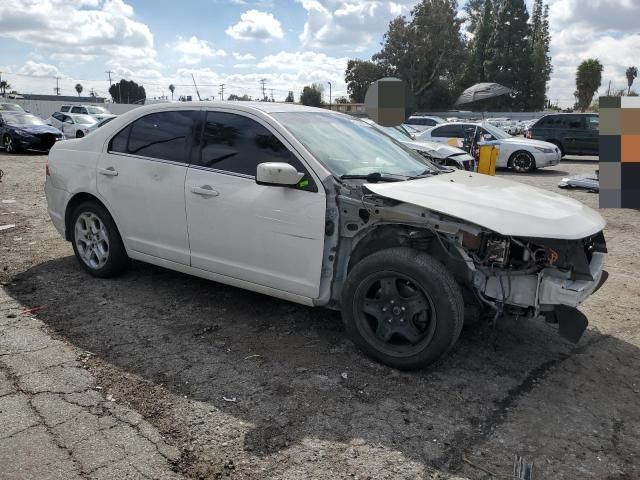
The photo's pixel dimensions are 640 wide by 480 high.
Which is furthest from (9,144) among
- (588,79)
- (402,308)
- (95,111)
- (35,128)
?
(588,79)

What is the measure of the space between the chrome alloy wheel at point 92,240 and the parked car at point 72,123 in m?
20.4

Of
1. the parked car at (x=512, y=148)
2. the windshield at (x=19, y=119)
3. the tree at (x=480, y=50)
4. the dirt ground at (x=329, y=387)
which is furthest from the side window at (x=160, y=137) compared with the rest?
the tree at (x=480, y=50)

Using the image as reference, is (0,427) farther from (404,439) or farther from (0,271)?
(0,271)

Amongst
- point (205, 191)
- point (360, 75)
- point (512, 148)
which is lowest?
point (205, 191)

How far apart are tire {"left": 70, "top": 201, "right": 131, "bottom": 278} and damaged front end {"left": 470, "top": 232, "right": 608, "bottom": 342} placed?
3.21 metres

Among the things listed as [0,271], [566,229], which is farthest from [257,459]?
[0,271]

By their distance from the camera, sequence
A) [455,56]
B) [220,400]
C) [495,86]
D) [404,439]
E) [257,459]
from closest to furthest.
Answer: [257,459], [404,439], [220,400], [495,86], [455,56]

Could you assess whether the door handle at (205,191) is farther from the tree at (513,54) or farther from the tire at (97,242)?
the tree at (513,54)

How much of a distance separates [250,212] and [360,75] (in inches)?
2661

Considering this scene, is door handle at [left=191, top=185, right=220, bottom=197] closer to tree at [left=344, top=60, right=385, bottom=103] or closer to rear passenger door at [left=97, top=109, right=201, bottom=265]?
rear passenger door at [left=97, top=109, right=201, bottom=265]

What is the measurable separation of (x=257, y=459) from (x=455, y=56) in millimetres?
70087

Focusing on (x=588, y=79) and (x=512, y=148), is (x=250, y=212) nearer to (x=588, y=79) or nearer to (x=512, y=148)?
(x=512, y=148)

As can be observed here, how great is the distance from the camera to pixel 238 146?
4.19 metres

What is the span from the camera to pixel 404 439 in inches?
113
